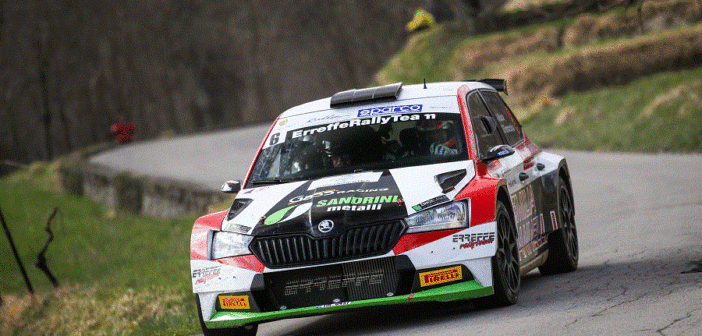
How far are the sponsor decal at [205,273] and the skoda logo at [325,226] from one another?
0.70m

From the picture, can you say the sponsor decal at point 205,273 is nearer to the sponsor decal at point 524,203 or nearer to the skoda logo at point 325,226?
the skoda logo at point 325,226

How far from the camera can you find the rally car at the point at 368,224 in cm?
681

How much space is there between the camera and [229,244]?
7.06m

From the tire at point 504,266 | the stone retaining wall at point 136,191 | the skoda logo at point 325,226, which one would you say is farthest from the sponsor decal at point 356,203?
the stone retaining wall at point 136,191

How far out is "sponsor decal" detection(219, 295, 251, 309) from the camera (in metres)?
6.96

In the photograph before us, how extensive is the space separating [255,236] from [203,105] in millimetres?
81641

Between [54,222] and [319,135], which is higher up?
[319,135]

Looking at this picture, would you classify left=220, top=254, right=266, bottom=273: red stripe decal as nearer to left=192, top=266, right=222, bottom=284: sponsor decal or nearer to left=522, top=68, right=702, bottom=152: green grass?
left=192, top=266, right=222, bottom=284: sponsor decal

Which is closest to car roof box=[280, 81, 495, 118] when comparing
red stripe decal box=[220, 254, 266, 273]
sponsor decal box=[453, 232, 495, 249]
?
sponsor decal box=[453, 232, 495, 249]

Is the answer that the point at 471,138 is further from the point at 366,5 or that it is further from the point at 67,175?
the point at 366,5

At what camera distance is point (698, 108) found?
22.2 m

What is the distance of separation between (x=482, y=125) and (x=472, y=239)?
1679 mm

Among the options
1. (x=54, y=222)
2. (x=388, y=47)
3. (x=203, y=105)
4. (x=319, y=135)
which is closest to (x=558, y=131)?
(x=54, y=222)

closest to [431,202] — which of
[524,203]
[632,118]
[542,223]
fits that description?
[524,203]
